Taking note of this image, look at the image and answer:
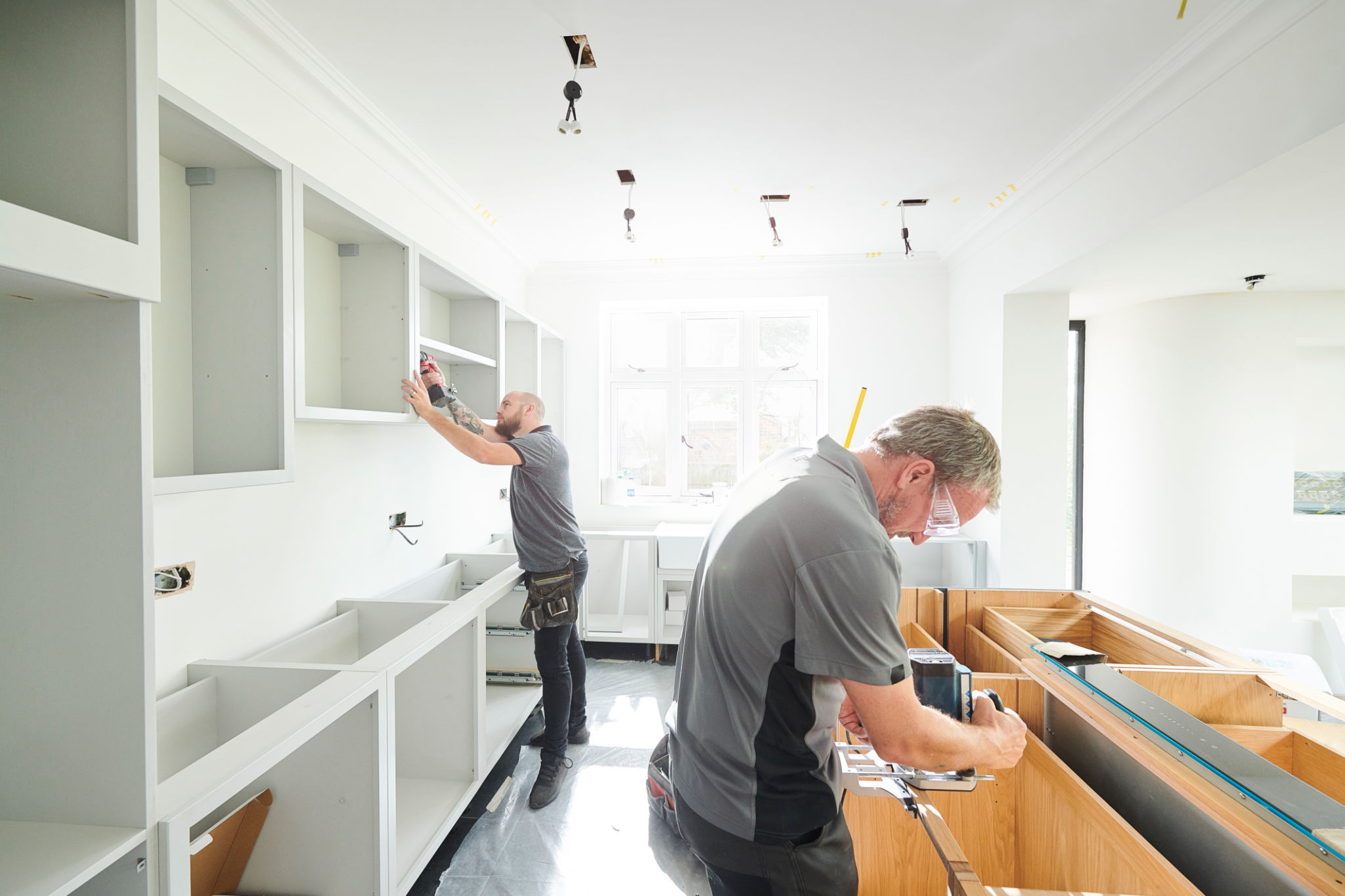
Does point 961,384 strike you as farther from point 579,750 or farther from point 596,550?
point 579,750

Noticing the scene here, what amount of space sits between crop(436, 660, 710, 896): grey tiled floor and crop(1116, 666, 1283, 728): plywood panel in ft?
4.07

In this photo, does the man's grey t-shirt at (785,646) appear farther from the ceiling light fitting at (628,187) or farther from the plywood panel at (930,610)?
the ceiling light fitting at (628,187)

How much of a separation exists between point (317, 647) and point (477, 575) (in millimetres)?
1083

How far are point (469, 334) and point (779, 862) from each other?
2452 mm

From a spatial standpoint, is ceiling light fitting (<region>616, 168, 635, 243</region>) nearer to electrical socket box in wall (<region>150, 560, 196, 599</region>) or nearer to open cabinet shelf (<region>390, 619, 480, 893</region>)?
open cabinet shelf (<region>390, 619, 480, 893</region>)

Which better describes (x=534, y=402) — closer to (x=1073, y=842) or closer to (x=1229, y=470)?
(x=1073, y=842)

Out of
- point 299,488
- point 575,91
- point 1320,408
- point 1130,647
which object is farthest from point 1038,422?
point 299,488

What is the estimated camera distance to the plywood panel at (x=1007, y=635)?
5.64ft

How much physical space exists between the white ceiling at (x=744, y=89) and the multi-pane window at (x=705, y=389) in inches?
52.0

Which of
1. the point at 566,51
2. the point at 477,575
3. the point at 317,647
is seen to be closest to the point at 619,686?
the point at 477,575

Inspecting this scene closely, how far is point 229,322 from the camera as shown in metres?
1.39

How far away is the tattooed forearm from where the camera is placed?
2.17 m

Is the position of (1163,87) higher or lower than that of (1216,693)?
higher

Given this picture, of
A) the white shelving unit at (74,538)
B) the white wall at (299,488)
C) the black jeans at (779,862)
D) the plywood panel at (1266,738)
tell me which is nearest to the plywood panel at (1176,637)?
the plywood panel at (1266,738)
